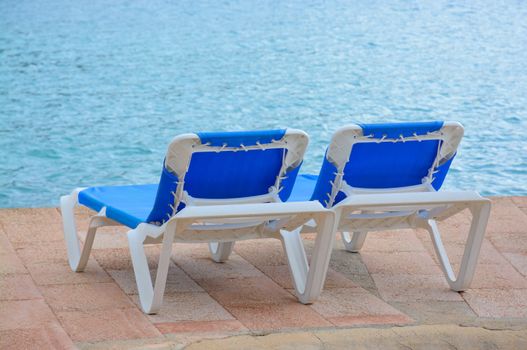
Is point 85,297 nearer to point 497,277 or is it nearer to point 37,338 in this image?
point 37,338

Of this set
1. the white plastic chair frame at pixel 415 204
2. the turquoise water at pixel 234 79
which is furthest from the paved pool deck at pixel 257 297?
the turquoise water at pixel 234 79

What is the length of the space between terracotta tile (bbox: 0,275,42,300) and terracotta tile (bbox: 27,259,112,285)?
0.19 feet

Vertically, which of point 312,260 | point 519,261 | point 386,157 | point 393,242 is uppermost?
point 386,157

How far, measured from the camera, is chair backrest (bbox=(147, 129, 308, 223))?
177 inches

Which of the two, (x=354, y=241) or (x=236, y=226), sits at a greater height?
(x=236, y=226)

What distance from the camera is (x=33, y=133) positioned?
37.4ft

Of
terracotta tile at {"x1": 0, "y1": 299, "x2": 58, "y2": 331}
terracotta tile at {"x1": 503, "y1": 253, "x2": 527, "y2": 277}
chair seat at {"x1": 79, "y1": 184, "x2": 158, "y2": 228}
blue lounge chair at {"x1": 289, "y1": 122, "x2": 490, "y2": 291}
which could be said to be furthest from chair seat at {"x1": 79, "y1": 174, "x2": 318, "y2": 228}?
terracotta tile at {"x1": 503, "y1": 253, "x2": 527, "y2": 277}

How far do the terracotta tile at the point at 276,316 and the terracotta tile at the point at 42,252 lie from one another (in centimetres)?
121

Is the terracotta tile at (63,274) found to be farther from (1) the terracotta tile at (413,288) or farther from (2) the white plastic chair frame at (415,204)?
(1) the terracotta tile at (413,288)

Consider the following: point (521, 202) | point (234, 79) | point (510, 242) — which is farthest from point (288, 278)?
point (234, 79)

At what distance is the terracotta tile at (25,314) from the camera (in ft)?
14.2

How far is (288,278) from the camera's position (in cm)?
527

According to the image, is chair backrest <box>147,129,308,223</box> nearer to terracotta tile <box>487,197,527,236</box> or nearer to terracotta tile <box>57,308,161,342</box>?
terracotta tile <box>57,308,161,342</box>

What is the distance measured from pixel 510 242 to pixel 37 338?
9.96 ft
